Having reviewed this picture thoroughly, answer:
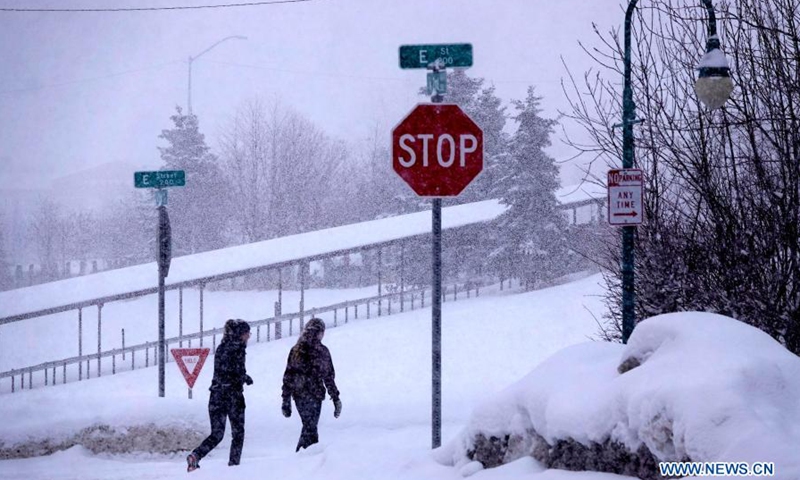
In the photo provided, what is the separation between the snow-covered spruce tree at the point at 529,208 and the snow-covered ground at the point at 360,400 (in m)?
1.44

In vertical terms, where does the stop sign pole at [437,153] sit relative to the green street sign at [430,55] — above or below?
below

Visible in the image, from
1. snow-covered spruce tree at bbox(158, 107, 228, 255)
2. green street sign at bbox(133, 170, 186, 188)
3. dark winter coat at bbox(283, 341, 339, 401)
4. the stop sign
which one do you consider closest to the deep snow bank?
the stop sign

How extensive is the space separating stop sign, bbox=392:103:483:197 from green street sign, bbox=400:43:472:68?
51 centimetres

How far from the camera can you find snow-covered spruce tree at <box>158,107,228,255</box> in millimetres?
46031

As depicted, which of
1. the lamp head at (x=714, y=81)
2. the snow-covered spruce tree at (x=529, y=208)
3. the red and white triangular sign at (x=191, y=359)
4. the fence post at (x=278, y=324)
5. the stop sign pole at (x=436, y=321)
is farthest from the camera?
the snow-covered spruce tree at (x=529, y=208)

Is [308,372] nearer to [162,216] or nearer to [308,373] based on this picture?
[308,373]

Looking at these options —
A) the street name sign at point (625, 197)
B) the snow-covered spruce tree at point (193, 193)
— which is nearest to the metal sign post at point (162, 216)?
the street name sign at point (625, 197)

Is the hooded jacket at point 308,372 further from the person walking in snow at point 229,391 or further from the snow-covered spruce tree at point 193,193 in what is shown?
the snow-covered spruce tree at point 193,193

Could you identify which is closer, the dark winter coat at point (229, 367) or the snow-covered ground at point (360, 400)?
the snow-covered ground at point (360, 400)

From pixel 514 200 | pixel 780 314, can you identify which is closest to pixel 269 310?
pixel 514 200

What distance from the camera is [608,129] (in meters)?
10.4

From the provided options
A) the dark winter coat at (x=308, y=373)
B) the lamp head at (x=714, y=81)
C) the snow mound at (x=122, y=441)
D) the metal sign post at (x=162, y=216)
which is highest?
the lamp head at (x=714, y=81)

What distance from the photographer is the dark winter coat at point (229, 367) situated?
9.06m

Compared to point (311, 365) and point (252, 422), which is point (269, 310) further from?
point (311, 365)
